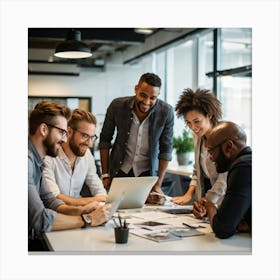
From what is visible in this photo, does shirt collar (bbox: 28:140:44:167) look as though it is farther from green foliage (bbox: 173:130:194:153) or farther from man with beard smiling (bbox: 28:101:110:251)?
green foliage (bbox: 173:130:194:153)

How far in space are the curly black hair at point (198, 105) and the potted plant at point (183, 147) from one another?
0.19 m

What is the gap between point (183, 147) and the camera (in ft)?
12.4

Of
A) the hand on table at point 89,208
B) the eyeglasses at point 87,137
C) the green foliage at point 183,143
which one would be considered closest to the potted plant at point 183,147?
the green foliage at point 183,143

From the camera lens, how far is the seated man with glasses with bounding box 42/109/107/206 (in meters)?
3.17

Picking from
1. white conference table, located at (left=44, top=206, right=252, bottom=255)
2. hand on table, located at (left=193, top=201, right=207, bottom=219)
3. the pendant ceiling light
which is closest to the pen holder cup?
white conference table, located at (left=44, top=206, right=252, bottom=255)

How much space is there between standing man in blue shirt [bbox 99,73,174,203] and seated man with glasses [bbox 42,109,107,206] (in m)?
0.10

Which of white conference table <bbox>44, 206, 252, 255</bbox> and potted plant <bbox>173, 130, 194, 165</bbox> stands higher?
potted plant <bbox>173, 130, 194, 165</bbox>

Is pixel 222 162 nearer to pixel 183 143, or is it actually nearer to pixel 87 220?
pixel 87 220

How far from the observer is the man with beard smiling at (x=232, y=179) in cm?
256

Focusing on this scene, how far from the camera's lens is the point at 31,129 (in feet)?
9.62

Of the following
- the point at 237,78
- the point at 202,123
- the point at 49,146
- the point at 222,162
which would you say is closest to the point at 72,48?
the point at 49,146

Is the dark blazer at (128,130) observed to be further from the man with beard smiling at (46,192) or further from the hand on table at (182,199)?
the man with beard smiling at (46,192)
